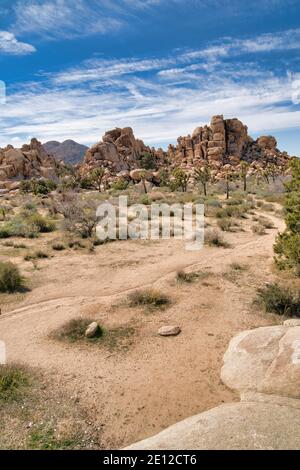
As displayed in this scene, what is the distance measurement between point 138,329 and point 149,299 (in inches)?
63.2

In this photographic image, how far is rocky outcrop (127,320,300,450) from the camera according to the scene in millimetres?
4281

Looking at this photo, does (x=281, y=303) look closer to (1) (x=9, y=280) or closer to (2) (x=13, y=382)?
(2) (x=13, y=382)

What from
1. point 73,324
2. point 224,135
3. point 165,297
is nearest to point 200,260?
point 165,297

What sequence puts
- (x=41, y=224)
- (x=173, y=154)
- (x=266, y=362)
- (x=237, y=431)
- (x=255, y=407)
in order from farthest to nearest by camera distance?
(x=173, y=154)
(x=41, y=224)
(x=266, y=362)
(x=255, y=407)
(x=237, y=431)

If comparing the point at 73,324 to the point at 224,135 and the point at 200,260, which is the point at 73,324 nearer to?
the point at 200,260

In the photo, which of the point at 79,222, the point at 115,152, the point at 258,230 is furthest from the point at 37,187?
the point at 258,230

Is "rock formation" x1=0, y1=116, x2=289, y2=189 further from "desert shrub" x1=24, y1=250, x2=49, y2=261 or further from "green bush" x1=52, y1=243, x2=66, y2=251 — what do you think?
"desert shrub" x1=24, y1=250, x2=49, y2=261

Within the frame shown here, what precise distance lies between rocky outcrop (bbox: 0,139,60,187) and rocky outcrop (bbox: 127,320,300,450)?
59033 mm

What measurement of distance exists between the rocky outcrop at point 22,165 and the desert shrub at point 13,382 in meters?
56.9

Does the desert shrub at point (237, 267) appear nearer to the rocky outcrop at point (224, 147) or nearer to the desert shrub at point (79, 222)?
the desert shrub at point (79, 222)

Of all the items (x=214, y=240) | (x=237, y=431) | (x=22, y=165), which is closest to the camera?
(x=237, y=431)

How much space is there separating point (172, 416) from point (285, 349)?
2430 mm

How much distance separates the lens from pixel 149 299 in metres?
10.3

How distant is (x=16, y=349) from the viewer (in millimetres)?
7949
